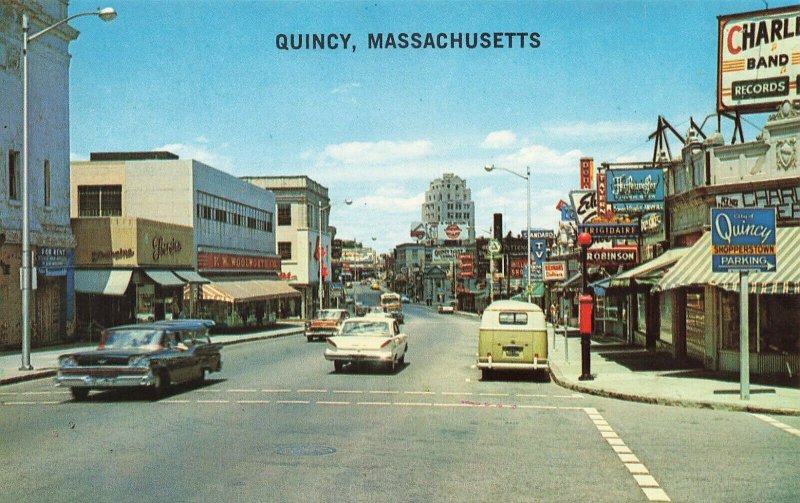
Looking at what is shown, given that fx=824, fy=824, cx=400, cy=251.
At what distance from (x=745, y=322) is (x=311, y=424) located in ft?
30.4

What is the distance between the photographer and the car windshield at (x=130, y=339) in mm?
16938

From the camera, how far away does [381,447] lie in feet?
37.7

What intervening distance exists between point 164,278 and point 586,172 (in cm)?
2236

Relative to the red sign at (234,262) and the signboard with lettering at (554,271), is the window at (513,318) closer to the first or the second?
the red sign at (234,262)

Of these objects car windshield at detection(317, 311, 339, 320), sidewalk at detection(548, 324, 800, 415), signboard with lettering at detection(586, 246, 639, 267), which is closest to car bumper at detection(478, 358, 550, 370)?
sidewalk at detection(548, 324, 800, 415)

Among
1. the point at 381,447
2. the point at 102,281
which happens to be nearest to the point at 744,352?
the point at 381,447

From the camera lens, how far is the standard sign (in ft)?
→ 54.8

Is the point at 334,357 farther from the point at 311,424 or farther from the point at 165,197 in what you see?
the point at 165,197

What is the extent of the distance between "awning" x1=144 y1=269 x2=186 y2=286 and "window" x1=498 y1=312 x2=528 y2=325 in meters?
23.3

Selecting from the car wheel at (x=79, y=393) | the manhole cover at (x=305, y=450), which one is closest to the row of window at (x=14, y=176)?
the car wheel at (x=79, y=393)

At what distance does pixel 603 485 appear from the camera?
9383mm

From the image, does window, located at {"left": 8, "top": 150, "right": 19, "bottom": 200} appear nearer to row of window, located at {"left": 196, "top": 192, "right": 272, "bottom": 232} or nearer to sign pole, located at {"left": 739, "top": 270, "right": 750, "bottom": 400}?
row of window, located at {"left": 196, "top": 192, "right": 272, "bottom": 232}

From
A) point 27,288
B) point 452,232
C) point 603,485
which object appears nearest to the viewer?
point 603,485

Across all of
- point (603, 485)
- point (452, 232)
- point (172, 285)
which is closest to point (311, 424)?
point (603, 485)
